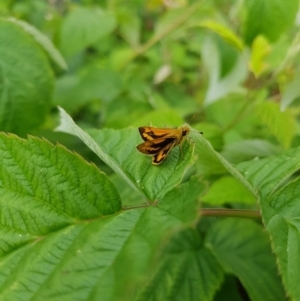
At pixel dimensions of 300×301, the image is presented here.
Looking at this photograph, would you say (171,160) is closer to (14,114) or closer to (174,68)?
(14,114)

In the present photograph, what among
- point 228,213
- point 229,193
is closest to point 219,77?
point 229,193

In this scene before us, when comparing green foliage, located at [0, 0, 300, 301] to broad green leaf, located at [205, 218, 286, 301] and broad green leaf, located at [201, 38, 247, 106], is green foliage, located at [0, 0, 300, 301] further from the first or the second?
broad green leaf, located at [201, 38, 247, 106]

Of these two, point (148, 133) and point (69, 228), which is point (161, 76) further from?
point (69, 228)

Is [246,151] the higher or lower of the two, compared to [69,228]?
higher

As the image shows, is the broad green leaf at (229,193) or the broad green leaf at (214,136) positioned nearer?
the broad green leaf at (229,193)

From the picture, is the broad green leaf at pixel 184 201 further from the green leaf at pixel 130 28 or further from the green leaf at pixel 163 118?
the green leaf at pixel 130 28

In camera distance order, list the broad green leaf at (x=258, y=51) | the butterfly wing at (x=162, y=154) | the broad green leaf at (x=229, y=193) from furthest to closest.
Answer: the broad green leaf at (x=258, y=51) < the broad green leaf at (x=229, y=193) < the butterfly wing at (x=162, y=154)

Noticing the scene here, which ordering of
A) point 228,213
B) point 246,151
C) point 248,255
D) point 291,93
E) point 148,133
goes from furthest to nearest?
1. point 291,93
2. point 246,151
3. point 248,255
4. point 148,133
5. point 228,213

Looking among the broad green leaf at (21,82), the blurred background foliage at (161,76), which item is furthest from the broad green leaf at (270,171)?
the broad green leaf at (21,82)
